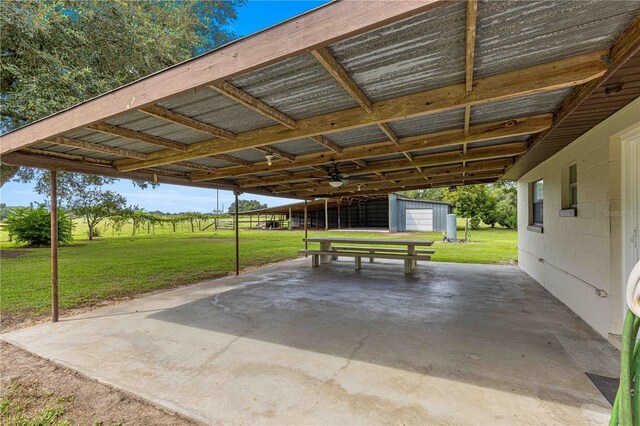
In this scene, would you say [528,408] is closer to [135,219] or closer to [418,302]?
[418,302]

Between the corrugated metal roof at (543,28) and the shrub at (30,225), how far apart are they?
1734cm

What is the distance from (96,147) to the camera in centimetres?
354

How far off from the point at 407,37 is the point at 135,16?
866 cm

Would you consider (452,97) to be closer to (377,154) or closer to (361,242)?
(377,154)

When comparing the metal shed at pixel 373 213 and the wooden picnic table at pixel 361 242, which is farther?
the metal shed at pixel 373 213

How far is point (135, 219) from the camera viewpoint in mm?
21047

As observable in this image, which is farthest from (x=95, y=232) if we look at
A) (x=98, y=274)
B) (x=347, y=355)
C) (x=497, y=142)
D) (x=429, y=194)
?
(x=429, y=194)

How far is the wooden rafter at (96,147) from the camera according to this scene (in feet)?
10.5

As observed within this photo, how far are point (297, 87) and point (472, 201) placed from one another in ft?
79.1

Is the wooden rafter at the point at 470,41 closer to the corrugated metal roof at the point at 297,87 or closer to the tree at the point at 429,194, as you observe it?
the corrugated metal roof at the point at 297,87

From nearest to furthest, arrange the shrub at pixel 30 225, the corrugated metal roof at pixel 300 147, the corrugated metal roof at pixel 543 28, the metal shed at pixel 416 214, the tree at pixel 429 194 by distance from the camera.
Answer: the corrugated metal roof at pixel 543 28, the corrugated metal roof at pixel 300 147, the shrub at pixel 30 225, the metal shed at pixel 416 214, the tree at pixel 429 194

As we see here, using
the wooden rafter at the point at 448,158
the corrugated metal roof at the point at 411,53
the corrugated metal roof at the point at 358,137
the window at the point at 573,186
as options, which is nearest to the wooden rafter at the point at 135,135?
the corrugated metal roof at the point at 358,137

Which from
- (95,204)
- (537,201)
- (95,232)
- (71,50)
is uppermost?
(71,50)

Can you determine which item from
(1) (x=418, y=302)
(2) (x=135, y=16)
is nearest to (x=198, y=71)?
(1) (x=418, y=302)
